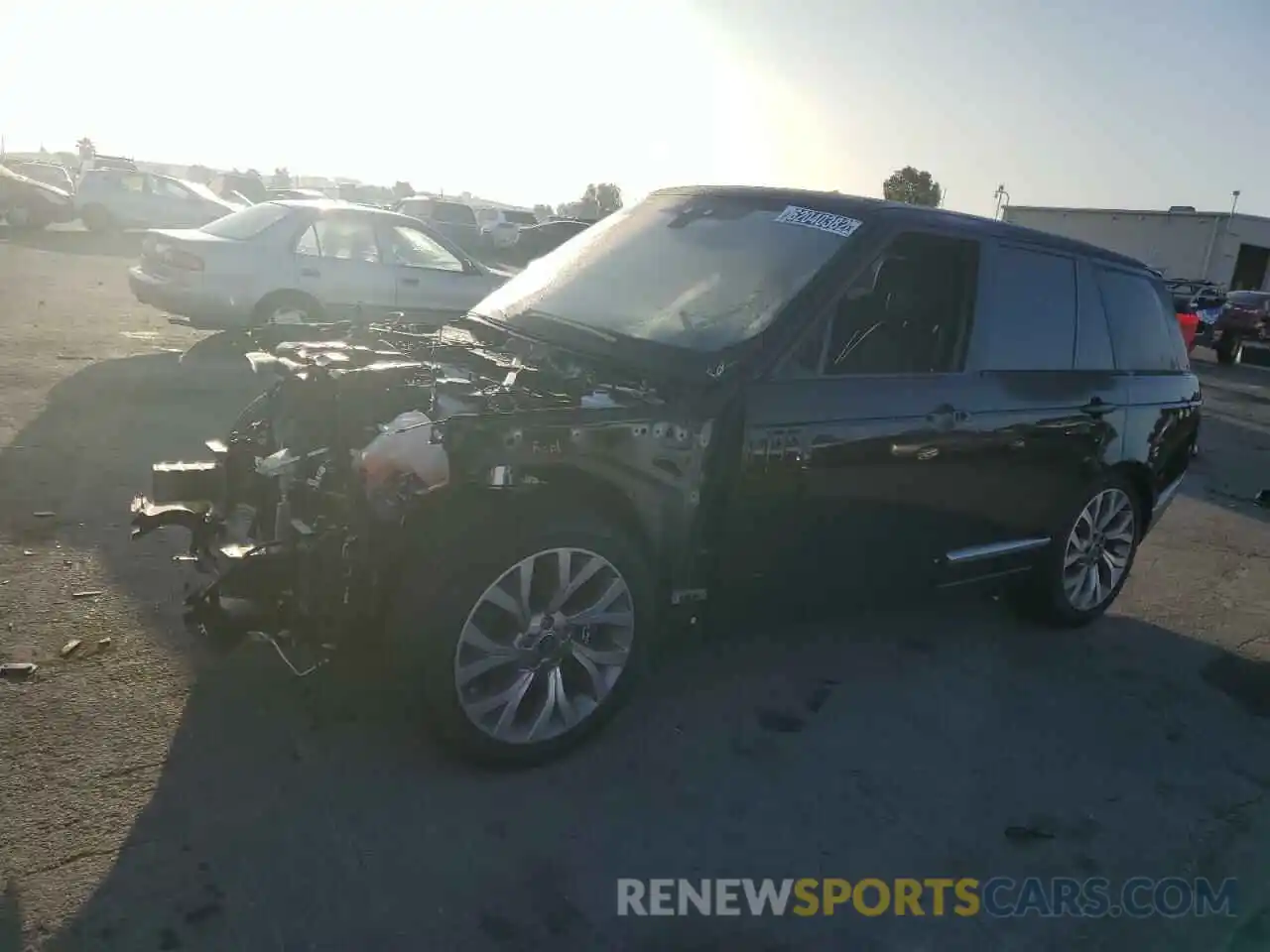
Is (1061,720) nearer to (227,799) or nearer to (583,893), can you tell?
(583,893)

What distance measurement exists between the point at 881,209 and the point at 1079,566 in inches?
89.6

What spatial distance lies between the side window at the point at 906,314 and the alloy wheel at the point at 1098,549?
4.71 ft

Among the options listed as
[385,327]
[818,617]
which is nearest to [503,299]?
[385,327]

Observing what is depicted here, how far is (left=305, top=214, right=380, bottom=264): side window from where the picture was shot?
373 inches

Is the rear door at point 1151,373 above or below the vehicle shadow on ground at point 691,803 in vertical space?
above

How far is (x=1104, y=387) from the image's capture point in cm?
499

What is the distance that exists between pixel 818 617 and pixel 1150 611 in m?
2.74

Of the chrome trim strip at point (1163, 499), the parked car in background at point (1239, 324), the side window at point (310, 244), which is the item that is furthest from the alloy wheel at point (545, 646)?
the parked car in background at point (1239, 324)

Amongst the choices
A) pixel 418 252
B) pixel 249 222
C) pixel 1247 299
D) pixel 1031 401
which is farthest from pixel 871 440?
pixel 1247 299

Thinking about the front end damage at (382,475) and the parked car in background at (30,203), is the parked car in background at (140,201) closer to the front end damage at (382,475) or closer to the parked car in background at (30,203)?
the parked car in background at (30,203)

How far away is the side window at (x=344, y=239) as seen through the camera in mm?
9484

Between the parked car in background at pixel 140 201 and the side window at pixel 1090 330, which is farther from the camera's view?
the parked car in background at pixel 140 201
